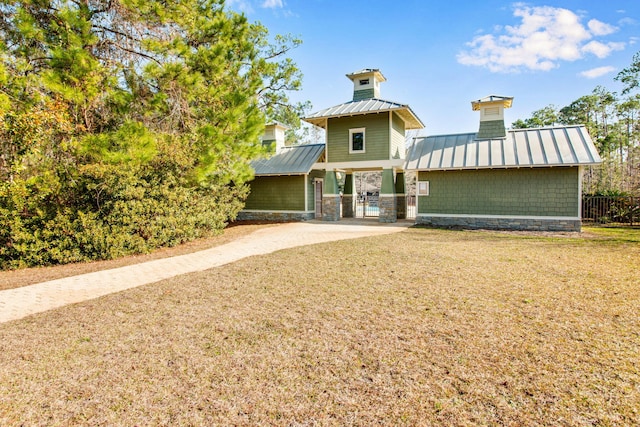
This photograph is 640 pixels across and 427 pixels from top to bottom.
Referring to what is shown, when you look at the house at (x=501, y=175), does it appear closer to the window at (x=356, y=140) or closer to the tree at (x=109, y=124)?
the window at (x=356, y=140)

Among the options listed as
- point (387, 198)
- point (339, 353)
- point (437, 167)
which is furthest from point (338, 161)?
point (339, 353)

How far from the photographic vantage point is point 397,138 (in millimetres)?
15969

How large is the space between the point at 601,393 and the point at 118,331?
4.60 metres

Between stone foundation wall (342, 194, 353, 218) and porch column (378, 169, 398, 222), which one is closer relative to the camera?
porch column (378, 169, 398, 222)

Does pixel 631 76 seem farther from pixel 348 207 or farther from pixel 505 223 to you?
pixel 348 207

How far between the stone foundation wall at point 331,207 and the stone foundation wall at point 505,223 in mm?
3825

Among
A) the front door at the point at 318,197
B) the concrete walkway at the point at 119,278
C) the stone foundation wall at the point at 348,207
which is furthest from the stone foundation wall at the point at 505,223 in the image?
the concrete walkway at the point at 119,278

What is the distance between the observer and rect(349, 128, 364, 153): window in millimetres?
15812

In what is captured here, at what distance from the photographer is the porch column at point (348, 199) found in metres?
19.3

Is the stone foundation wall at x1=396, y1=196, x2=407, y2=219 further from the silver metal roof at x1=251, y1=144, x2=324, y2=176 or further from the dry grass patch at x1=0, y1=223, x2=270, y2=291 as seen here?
the dry grass patch at x1=0, y1=223, x2=270, y2=291

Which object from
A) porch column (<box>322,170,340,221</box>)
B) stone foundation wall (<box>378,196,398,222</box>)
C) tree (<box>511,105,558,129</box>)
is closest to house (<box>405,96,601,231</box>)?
stone foundation wall (<box>378,196,398,222</box>)

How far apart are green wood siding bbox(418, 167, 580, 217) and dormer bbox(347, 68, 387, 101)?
5.26m

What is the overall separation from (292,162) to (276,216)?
2.80 meters

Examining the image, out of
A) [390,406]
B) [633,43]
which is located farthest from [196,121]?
[633,43]
